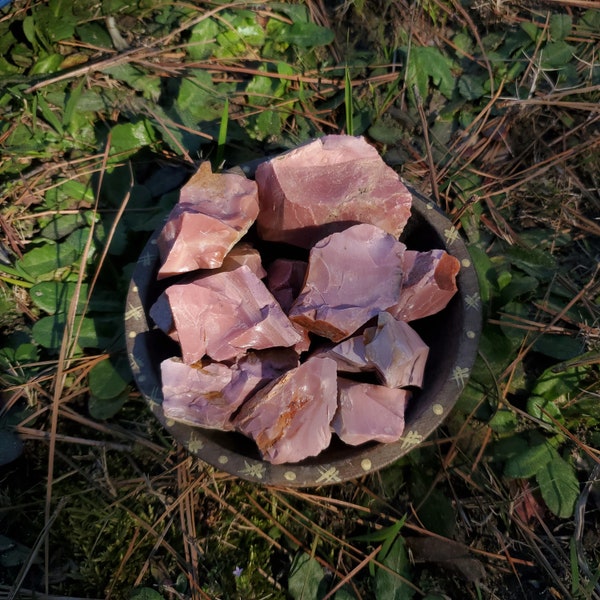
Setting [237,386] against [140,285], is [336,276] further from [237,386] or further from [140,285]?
[140,285]

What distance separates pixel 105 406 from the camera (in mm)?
1815

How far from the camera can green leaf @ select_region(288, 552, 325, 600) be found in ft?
5.28

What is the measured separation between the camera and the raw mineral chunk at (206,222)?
4.68 feet

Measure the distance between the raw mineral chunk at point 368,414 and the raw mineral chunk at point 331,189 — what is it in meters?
0.44

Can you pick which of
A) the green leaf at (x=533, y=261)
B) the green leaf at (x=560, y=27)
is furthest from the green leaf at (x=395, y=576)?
the green leaf at (x=560, y=27)

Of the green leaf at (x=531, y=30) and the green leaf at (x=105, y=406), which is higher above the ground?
the green leaf at (x=531, y=30)

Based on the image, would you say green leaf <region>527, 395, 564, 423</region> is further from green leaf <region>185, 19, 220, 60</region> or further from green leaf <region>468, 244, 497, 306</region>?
green leaf <region>185, 19, 220, 60</region>

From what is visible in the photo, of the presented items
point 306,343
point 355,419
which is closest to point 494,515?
point 355,419

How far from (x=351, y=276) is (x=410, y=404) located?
0.36 m

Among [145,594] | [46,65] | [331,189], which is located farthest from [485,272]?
[46,65]

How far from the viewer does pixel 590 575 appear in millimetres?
1568

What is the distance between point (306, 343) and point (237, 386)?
22 centimetres

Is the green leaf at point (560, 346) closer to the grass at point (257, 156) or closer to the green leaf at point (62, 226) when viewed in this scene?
the grass at point (257, 156)

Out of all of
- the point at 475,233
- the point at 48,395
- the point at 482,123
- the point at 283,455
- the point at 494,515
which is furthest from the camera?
the point at 482,123
